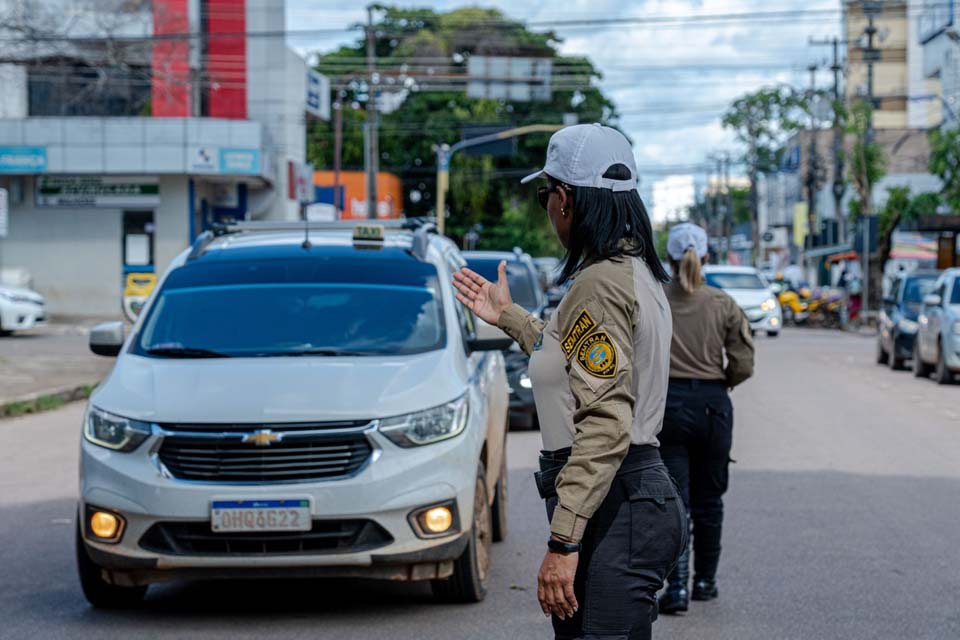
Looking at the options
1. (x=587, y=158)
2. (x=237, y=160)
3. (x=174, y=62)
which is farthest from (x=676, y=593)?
(x=237, y=160)

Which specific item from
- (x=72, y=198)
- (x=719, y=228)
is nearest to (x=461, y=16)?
(x=72, y=198)

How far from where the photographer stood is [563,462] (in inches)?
141

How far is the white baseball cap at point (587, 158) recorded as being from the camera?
3.50m

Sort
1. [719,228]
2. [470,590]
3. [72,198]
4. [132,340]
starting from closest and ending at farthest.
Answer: [470,590], [132,340], [72,198], [719,228]

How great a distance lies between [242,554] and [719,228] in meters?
113

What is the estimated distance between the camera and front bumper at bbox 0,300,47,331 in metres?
29.3

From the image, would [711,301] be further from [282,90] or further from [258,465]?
[282,90]

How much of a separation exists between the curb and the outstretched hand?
40.6ft

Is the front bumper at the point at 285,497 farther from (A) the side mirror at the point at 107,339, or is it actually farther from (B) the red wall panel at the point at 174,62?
(B) the red wall panel at the point at 174,62

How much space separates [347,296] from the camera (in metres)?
7.38

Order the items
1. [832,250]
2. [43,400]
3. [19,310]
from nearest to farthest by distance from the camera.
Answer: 1. [43,400]
2. [19,310]
3. [832,250]

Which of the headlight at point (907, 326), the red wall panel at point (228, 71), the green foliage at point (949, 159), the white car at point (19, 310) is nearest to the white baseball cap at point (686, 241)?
the headlight at point (907, 326)

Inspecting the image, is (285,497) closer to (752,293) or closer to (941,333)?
(941,333)

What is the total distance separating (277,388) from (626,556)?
313 centimetres
